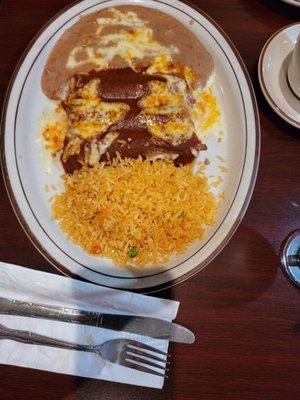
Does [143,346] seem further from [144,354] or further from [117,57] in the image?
[117,57]

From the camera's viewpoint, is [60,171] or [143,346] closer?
[143,346]

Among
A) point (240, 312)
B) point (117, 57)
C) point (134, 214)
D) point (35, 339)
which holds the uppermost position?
point (117, 57)

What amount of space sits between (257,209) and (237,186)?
0.12 meters

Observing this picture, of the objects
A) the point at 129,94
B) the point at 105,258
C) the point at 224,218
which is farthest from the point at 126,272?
the point at 129,94

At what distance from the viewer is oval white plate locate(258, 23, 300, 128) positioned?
164 centimetres

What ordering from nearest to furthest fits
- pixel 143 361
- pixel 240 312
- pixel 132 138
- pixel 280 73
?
pixel 143 361 < pixel 240 312 < pixel 132 138 < pixel 280 73

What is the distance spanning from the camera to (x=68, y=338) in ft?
4.61

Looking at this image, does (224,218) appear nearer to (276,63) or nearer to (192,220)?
(192,220)

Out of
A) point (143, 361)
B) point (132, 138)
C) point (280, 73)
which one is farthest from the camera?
point (280, 73)

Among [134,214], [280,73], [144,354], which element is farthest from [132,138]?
[144,354]

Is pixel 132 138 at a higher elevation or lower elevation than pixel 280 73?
lower

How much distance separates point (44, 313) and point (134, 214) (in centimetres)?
44

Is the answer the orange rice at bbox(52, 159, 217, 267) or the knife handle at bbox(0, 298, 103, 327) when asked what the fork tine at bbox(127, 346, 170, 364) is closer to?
the knife handle at bbox(0, 298, 103, 327)

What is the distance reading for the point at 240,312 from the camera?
1485mm
